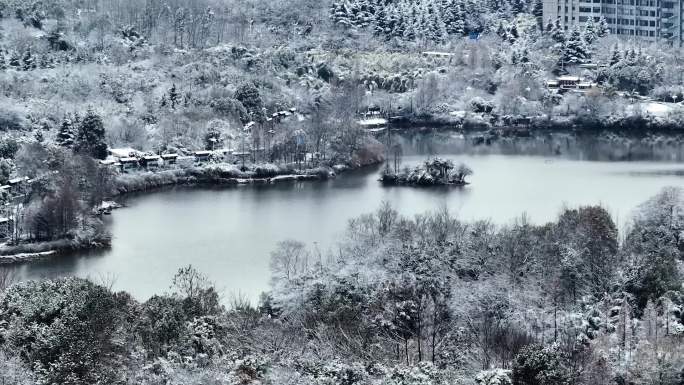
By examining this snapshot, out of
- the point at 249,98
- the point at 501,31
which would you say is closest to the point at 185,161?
the point at 249,98

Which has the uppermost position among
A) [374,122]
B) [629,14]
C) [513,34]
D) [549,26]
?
[629,14]

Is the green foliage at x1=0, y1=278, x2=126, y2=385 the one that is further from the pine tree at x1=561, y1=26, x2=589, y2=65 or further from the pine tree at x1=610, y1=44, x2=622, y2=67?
the pine tree at x1=561, y1=26, x2=589, y2=65

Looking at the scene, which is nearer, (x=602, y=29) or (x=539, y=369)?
(x=539, y=369)

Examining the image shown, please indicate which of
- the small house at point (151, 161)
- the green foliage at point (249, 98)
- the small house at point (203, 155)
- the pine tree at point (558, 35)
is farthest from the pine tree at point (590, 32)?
the small house at point (151, 161)

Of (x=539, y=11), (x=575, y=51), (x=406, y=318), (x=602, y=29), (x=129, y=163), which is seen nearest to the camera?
(x=406, y=318)

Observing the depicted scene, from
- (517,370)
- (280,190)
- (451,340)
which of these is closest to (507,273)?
(451,340)

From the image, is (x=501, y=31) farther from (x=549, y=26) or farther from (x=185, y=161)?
(x=185, y=161)

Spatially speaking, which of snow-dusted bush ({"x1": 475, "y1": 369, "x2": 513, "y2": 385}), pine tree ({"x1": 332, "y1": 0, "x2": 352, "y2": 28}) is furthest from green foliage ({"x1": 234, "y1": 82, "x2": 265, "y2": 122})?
snow-dusted bush ({"x1": 475, "y1": 369, "x2": 513, "y2": 385})
